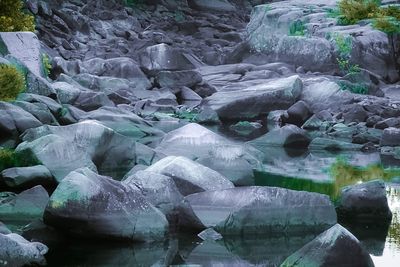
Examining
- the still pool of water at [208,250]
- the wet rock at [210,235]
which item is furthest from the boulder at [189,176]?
the still pool of water at [208,250]

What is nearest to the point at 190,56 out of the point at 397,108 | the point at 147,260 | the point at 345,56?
the point at 345,56

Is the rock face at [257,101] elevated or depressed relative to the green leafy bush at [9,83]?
depressed

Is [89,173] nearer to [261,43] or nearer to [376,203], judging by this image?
[376,203]

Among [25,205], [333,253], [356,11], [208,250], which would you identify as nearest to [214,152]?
[25,205]

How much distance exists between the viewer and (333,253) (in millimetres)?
7734

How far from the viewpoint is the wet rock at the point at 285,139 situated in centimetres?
1683

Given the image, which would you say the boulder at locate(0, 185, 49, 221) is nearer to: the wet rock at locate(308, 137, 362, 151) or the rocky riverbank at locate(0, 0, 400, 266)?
the rocky riverbank at locate(0, 0, 400, 266)

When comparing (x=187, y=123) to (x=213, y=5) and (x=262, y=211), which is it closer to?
(x=262, y=211)

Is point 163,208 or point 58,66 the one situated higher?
point 163,208

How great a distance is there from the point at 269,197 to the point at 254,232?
43cm

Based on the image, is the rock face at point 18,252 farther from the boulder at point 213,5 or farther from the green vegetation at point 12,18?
the boulder at point 213,5

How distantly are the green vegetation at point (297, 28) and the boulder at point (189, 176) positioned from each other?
1634 centimetres

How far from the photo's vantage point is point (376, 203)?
10344mm

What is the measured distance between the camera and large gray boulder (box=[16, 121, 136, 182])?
11609 mm
